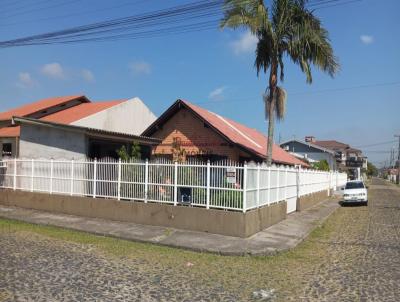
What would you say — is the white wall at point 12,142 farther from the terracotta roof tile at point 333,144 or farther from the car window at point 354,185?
the terracotta roof tile at point 333,144

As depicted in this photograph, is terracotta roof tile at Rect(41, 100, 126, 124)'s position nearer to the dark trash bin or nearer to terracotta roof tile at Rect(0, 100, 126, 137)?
terracotta roof tile at Rect(0, 100, 126, 137)

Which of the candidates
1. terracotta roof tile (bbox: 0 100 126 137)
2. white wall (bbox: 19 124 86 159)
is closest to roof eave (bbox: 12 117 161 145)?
white wall (bbox: 19 124 86 159)

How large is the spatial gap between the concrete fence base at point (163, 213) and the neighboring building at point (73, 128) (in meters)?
1.89

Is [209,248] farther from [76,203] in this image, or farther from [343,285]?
[76,203]

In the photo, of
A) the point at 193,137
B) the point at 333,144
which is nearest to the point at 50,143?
the point at 193,137

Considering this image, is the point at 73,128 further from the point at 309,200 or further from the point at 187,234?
the point at 309,200

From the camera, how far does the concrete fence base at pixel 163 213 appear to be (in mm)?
12265

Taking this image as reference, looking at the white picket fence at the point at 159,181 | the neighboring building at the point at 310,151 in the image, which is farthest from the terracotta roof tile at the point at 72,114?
the neighboring building at the point at 310,151

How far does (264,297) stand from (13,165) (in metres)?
13.7

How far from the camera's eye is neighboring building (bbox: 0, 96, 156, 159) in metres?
17.0

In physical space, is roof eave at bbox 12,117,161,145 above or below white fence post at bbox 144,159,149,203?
above

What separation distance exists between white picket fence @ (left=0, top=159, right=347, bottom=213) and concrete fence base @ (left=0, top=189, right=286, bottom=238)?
0.23 metres

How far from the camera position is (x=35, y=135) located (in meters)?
18.0

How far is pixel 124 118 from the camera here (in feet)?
95.8
